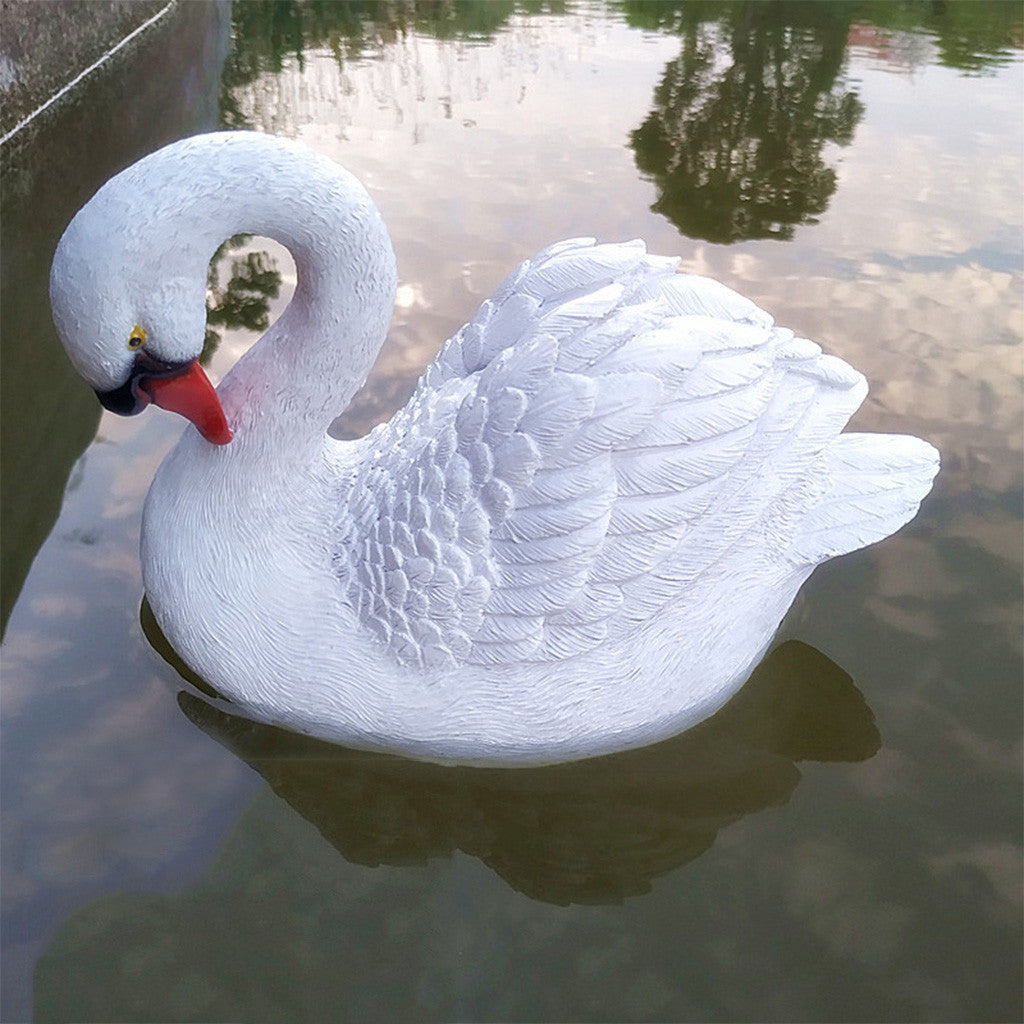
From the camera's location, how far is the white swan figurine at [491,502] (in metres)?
1.93

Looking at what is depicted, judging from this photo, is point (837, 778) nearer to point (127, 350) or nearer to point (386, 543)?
point (386, 543)

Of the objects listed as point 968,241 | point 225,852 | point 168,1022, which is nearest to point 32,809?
point 225,852

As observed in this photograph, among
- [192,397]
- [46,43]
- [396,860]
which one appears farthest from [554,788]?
[46,43]

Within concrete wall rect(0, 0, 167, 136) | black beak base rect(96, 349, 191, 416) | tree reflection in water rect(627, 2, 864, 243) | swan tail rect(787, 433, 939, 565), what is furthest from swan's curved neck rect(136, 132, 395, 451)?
concrete wall rect(0, 0, 167, 136)

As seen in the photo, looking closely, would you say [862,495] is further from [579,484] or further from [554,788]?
[554,788]

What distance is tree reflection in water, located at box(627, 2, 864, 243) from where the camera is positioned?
4.92m

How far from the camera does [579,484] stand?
1944 mm

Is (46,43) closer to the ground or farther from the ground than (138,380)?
closer to the ground

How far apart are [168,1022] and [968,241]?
4.45 metres

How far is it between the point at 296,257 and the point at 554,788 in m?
1.25

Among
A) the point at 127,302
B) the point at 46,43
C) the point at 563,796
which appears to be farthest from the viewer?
the point at 46,43

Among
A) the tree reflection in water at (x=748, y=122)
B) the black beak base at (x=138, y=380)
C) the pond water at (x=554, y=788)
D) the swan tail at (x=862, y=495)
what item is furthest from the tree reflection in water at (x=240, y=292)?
the swan tail at (x=862, y=495)

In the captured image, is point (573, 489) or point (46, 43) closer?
point (573, 489)

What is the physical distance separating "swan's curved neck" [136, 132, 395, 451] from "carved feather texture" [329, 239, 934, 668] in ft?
0.77
